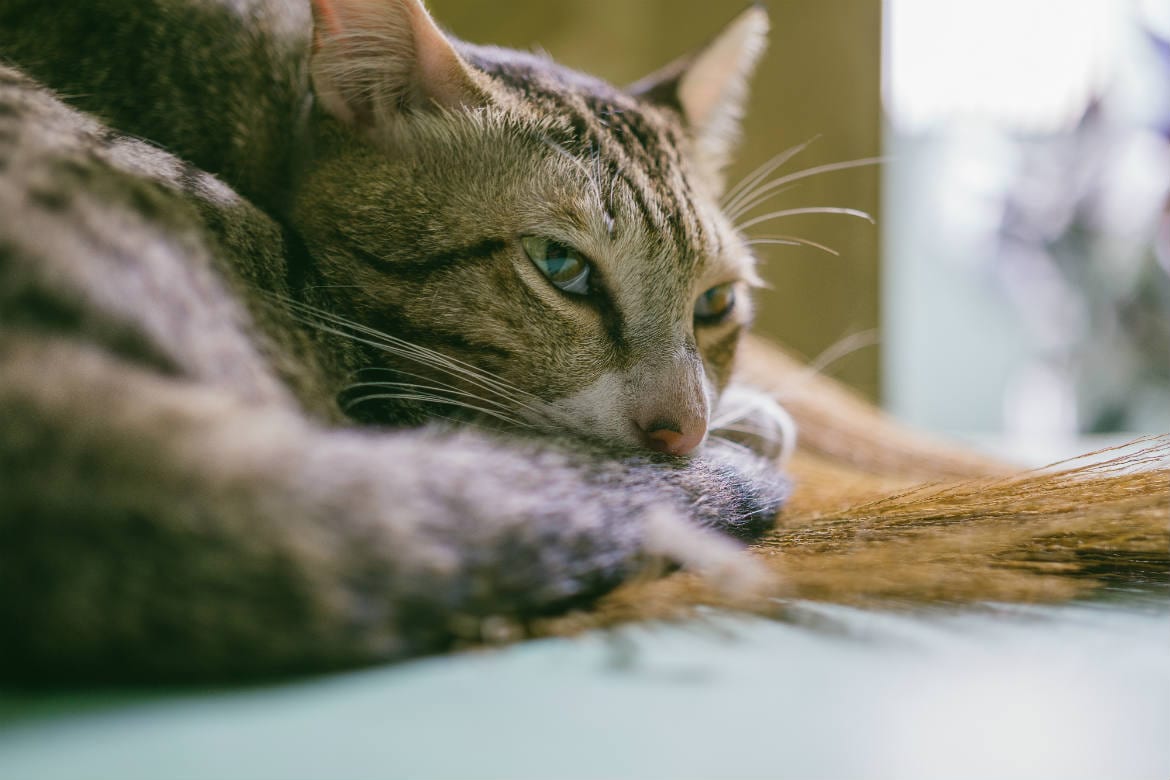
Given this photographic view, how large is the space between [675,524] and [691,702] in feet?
0.50

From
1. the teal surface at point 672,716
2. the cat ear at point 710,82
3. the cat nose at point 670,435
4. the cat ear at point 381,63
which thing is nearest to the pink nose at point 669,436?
the cat nose at point 670,435

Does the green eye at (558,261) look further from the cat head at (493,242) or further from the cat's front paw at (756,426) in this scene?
the cat's front paw at (756,426)

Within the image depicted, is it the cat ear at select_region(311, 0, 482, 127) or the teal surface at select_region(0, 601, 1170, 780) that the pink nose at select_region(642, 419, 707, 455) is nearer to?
the teal surface at select_region(0, 601, 1170, 780)

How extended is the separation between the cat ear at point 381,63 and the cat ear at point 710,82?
40 cm

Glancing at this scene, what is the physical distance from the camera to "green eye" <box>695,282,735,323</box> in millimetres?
996

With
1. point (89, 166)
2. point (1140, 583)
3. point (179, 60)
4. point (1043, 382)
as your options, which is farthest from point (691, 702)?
point (1043, 382)

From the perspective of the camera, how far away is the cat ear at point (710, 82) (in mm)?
1182

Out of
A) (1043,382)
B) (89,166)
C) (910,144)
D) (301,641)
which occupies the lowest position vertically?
(301,641)

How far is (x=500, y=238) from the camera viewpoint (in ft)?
2.72

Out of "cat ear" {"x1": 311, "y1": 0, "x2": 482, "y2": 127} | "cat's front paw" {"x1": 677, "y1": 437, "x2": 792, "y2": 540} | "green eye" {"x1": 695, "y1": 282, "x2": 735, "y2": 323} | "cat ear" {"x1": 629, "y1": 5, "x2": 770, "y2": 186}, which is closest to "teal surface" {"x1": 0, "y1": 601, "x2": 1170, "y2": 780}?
"cat's front paw" {"x1": 677, "y1": 437, "x2": 792, "y2": 540}

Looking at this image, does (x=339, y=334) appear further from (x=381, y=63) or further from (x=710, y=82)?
(x=710, y=82)

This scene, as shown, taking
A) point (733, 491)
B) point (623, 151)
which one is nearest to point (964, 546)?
point (733, 491)

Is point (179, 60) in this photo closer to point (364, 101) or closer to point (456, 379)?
point (364, 101)

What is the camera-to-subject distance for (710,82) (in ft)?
3.99
